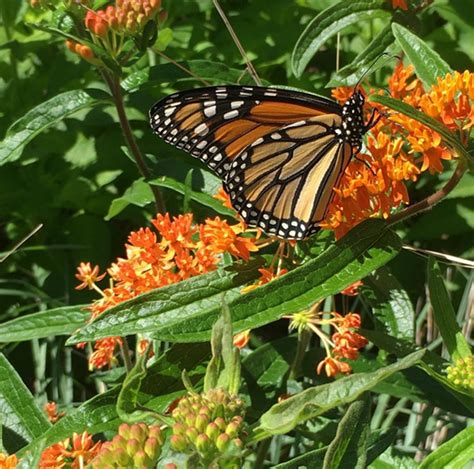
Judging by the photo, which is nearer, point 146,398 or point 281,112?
point 146,398

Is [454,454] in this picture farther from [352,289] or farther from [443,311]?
[352,289]

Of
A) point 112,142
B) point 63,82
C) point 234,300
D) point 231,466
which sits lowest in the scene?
point 231,466

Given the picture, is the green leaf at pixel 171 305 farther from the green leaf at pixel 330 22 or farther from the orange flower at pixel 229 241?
the green leaf at pixel 330 22

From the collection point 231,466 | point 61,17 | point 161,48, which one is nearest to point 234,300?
point 231,466

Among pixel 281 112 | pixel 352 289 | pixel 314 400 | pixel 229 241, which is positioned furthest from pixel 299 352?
pixel 314 400

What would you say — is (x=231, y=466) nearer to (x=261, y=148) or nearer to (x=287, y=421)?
(x=287, y=421)
